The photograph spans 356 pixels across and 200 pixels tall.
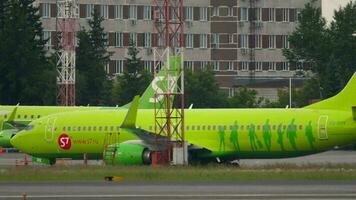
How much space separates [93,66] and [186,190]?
308 feet

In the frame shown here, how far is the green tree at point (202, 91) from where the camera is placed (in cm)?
13312

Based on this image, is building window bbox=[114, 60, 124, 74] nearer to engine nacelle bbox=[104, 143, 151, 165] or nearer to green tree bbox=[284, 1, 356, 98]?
green tree bbox=[284, 1, 356, 98]

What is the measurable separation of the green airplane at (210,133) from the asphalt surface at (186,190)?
678 inches

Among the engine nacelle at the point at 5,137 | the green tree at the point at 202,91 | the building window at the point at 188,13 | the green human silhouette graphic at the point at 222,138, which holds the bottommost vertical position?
the engine nacelle at the point at 5,137

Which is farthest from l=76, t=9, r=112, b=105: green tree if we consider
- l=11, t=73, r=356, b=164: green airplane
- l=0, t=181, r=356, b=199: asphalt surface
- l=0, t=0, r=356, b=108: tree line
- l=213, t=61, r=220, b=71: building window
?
l=0, t=181, r=356, b=199: asphalt surface

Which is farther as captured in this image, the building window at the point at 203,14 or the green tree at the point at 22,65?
the building window at the point at 203,14

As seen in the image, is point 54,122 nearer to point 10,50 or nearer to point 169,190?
point 169,190

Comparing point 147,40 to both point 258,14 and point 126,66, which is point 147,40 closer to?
point 126,66

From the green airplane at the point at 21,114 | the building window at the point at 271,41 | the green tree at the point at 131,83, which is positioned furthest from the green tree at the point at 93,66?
the green airplane at the point at 21,114

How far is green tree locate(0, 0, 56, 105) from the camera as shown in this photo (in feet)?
383

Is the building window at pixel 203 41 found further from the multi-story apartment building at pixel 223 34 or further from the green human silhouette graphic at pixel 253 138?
the green human silhouette graphic at pixel 253 138

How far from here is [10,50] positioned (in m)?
119

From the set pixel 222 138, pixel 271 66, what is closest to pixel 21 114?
pixel 222 138

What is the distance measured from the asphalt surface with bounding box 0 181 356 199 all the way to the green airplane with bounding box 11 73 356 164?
17.2 meters
